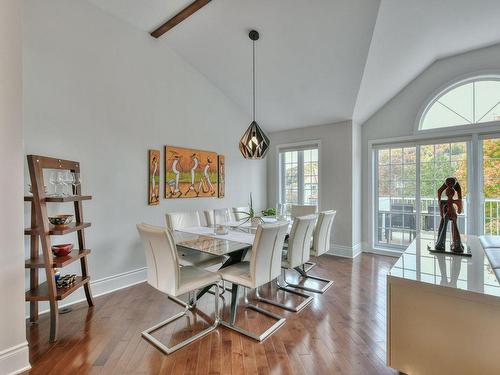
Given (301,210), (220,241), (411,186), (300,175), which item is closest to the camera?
(220,241)

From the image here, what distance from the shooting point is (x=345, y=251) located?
488 cm

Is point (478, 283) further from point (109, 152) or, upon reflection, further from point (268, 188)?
point (268, 188)

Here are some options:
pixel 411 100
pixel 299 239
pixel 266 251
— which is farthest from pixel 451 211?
pixel 411 100

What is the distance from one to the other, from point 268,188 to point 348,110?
245cm

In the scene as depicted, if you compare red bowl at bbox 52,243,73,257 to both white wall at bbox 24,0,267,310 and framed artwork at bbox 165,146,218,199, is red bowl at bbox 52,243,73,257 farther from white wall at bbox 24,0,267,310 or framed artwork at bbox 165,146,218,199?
framed artwork at bbox 165,146,218,199

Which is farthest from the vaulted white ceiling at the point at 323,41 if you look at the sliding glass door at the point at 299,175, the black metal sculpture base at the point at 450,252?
the black metal sculpture base at the point at 450,252

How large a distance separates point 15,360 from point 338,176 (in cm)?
481

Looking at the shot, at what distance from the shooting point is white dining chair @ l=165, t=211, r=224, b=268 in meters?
3.01

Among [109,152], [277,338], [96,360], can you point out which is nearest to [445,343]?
[277,338]

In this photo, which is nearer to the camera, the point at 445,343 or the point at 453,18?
the point at 445,343

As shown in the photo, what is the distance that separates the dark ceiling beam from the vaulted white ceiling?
7 cm

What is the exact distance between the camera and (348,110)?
458 cm

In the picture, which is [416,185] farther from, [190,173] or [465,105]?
[190,173]

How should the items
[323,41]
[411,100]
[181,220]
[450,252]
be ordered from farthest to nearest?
[411,100] < [181,220] < [323,41] < [450,252]
